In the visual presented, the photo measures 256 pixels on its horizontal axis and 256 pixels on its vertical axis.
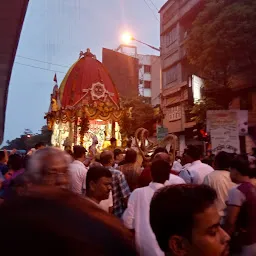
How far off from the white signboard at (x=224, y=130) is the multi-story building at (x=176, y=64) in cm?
1843

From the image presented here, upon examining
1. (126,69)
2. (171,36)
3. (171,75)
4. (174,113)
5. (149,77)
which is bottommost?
(174,113)

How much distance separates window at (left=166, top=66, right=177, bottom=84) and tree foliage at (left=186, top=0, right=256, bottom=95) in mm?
10506

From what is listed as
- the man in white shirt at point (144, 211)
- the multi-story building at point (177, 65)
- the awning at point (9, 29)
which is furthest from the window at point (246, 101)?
the man in white shirt at point (144, 211)

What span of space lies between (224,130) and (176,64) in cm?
2294

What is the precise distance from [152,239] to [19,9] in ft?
12.5

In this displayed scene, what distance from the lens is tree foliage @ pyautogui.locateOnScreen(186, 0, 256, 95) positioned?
1933 centimetres

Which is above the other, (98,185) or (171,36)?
(171,36)

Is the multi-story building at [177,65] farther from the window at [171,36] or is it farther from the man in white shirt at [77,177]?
the man in white shirt at [77,177]

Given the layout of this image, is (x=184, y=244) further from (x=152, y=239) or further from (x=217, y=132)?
(x=217, y=132)

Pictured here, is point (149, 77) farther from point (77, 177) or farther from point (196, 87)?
point (77, 177)

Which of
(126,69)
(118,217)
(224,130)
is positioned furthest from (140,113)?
(118,217)

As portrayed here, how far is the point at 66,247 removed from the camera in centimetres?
69

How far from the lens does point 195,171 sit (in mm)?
6188

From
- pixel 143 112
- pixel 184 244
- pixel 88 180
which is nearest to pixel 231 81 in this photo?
pixel 143 112
